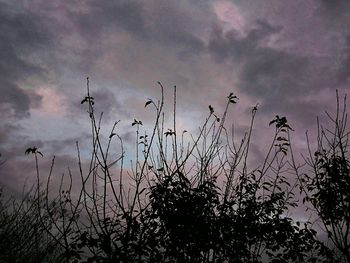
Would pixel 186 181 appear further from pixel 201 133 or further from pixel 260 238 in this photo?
pixel 260 238

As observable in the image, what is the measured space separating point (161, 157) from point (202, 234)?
1766mm

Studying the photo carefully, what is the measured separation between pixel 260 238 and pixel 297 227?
A: 3.06ft

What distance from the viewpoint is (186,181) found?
7297 millimetres

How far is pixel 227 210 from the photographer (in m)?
8.47

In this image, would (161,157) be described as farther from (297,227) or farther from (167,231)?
(297,227)

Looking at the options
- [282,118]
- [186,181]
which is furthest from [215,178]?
[282,118]

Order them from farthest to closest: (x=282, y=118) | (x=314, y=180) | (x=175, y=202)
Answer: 1. (x=314, y=180)
2. (x=282, y=118)
3. (x=175, y=202)

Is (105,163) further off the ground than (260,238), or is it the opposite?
(260,238)

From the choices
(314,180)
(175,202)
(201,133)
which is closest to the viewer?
(175,202)

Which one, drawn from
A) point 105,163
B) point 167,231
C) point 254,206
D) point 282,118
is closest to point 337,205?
point 254,206

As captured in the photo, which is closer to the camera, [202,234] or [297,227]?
[202,234]

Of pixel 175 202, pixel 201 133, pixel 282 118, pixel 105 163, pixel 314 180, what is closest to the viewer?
pixel 105 163

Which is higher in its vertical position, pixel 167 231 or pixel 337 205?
pixel 337 205

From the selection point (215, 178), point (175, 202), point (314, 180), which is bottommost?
point (175, 202)
